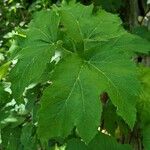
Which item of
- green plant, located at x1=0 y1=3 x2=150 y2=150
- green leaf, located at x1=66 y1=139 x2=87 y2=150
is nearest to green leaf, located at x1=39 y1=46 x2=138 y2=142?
green plant, located at x1=0 y1=3 x2=150 y2=150

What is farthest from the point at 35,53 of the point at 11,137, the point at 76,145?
the point at 11,137

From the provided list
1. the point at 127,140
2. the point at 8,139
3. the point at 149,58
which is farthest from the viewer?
the point at 149,58

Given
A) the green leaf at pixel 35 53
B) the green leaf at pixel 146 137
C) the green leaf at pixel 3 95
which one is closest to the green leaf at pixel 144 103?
the green leaf at pixel 146 137

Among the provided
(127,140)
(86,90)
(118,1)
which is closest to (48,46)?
(86,90)

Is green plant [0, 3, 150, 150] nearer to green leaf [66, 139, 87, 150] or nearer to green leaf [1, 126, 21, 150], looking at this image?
green leaf [66, 139, 87, 150]

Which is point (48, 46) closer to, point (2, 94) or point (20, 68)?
point (20, 68)

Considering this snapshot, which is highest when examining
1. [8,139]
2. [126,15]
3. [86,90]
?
[86,90]

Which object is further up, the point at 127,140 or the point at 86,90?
the point at 86,90
